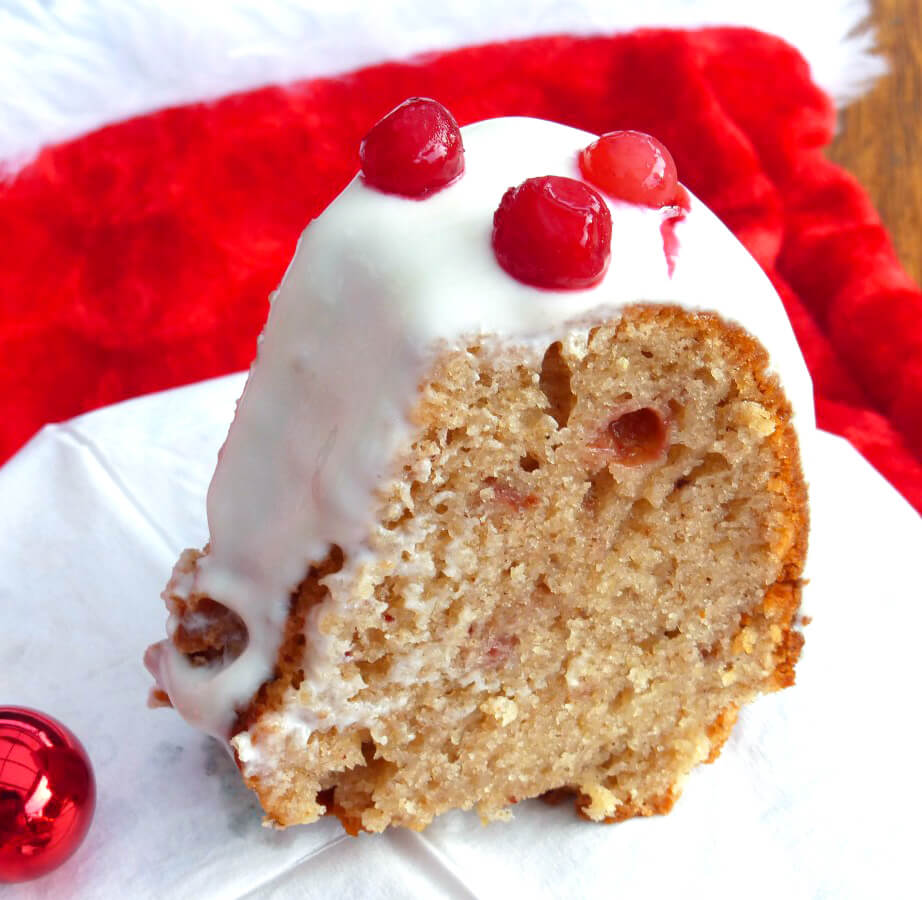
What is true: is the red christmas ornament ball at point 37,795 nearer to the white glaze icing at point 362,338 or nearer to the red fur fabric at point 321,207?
the white glaze icing at point 362,338

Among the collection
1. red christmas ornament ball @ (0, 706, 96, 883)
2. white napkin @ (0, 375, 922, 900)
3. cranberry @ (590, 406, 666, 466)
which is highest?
cranberry @ (590, 406, 666, 466)

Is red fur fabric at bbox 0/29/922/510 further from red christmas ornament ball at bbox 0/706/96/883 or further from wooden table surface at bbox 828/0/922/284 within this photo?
red christmas ornament ball at bbox 0/706/96/883

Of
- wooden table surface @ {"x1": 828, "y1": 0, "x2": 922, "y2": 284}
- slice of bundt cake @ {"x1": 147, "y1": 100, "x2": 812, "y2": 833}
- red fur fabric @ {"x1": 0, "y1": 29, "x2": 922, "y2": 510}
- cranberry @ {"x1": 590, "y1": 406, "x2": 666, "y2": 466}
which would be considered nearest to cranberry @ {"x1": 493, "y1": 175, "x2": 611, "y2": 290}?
slice of bundt cake @ {"x1": 147, "y1": 100, "x2": 812, "y2": 833}

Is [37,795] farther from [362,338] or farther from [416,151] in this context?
[416,151]

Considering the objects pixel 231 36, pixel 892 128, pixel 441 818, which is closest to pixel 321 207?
pixel 231 36

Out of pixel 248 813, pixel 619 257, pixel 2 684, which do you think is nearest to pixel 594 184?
pixel 619 257

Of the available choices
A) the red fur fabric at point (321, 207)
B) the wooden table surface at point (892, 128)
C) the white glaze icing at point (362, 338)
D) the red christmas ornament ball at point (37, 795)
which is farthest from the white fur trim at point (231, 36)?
the red christmas ornament ball at point (37, 795)
